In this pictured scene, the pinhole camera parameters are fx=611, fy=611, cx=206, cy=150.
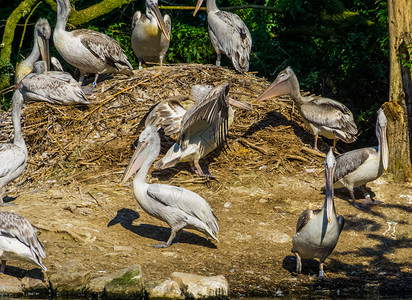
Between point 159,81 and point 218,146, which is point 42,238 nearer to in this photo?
point 218,146

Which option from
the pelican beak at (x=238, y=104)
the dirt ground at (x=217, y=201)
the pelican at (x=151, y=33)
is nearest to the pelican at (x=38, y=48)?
the pelican at (x=151, y=33)

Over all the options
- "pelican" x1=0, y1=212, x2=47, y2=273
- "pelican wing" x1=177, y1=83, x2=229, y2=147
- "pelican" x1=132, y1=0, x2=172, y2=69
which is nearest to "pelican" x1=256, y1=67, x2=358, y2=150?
"pelican wing" x1=177, y1=83, x2=229, y2=147

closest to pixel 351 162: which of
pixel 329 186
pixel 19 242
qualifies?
pixel 329 186

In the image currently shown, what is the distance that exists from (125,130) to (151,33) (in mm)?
2128

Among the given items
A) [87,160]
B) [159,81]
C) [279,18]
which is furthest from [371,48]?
[87,160]

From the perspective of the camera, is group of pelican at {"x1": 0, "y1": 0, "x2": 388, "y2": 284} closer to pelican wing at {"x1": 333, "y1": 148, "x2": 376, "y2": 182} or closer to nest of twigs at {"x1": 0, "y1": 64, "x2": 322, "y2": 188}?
pelican wing at {"x1": 333, "y1": 148, "x2": 376, "y2": 182}

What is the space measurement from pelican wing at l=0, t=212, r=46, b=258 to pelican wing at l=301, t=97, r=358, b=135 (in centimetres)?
458

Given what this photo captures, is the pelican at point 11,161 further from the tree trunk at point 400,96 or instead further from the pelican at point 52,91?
the tree trunk at point 400,96

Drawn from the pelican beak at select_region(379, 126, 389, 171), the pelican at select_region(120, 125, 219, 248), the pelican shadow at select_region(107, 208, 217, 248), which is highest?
the pelican beak at select_region(379, 126, 389, 171)

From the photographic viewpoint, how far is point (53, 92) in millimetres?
8852

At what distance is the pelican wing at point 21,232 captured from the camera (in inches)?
200

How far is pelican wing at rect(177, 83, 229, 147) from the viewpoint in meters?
7.23

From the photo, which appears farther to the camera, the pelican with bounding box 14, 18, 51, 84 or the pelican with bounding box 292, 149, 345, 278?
the pelican with bounding box 14, 18, 51, 84

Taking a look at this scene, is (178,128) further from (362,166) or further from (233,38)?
(233,38)
